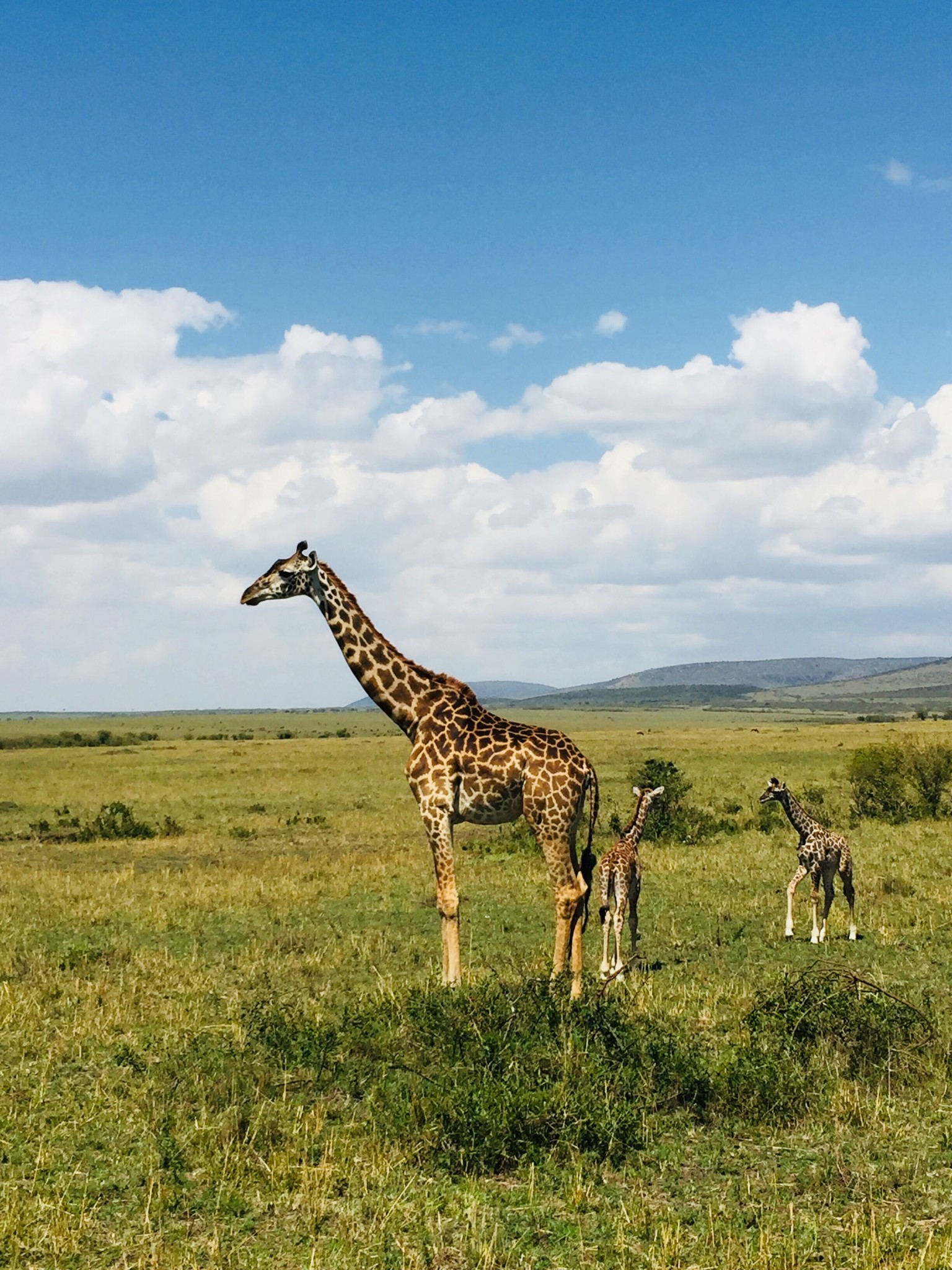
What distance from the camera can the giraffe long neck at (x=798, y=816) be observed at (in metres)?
14.6

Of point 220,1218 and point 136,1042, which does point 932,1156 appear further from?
point 136,1042

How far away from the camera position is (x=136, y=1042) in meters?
9.57

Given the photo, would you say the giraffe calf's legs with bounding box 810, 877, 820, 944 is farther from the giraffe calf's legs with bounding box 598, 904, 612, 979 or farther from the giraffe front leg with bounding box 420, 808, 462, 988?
the giraffe front leg with bounding box 420, 808, 462, 988

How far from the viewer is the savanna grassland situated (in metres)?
5.93

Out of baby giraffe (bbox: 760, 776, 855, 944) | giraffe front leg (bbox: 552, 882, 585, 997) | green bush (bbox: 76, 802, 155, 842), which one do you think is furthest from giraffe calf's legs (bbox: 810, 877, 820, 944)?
green bush (bbox: 76, 802, 155, 842)

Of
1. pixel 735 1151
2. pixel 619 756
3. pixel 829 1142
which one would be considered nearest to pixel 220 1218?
pixel 735 1151

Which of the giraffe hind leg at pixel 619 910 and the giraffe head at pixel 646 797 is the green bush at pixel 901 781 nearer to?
the giraffe head at pixel 646 797

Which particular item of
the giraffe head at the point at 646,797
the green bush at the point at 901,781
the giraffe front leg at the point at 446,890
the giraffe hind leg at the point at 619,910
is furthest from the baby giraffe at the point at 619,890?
the green bush at the point at 901,781

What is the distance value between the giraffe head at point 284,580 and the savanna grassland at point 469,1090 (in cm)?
396

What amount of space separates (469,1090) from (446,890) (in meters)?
2.97

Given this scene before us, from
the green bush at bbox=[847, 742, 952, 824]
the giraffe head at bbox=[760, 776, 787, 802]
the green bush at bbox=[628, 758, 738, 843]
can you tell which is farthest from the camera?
the green bush at bbox=[847, 742, 952, 824]

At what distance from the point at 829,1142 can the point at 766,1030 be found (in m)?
1.90

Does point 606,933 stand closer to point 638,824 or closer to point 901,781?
point 638,824

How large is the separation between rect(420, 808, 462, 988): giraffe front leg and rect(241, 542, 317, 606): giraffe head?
263 centimetres
